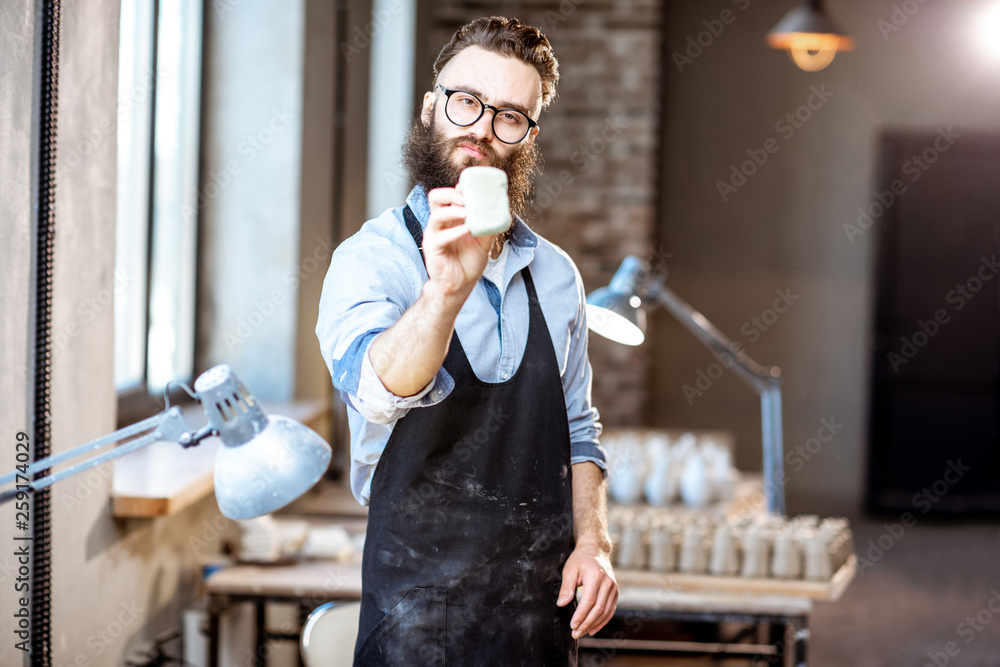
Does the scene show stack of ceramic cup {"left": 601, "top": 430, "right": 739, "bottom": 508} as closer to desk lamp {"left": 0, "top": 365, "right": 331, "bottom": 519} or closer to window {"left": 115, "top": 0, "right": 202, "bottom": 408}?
window {"left": 115, "top": 0, "right": 202, "bottom": 408}

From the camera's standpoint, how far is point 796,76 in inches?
219

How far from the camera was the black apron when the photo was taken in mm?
1299

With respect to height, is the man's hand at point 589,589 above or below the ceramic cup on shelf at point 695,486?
above

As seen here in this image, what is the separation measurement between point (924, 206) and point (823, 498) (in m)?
1.73

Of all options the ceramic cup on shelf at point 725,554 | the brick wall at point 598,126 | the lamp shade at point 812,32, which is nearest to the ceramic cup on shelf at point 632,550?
the ceramic cup on shelf at point 725,554

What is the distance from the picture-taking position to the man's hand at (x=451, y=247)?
1.00 meters

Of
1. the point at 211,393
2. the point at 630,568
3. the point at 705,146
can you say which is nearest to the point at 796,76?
the point at 705,146

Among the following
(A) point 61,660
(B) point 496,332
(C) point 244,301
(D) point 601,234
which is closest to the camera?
(B) point 496,332

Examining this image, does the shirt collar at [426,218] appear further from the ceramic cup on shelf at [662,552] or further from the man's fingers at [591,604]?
the ceramic cup on shelf at [662,552]

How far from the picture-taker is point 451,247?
1.02 metres

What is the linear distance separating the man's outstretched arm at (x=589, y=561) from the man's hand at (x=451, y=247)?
0.51m

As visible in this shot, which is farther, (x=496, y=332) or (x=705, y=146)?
(x=705, y=146)

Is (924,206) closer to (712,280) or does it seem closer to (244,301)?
(712,280)

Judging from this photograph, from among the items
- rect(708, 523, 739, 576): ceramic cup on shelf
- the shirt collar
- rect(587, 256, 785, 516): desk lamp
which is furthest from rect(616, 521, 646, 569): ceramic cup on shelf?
the shirt collar
